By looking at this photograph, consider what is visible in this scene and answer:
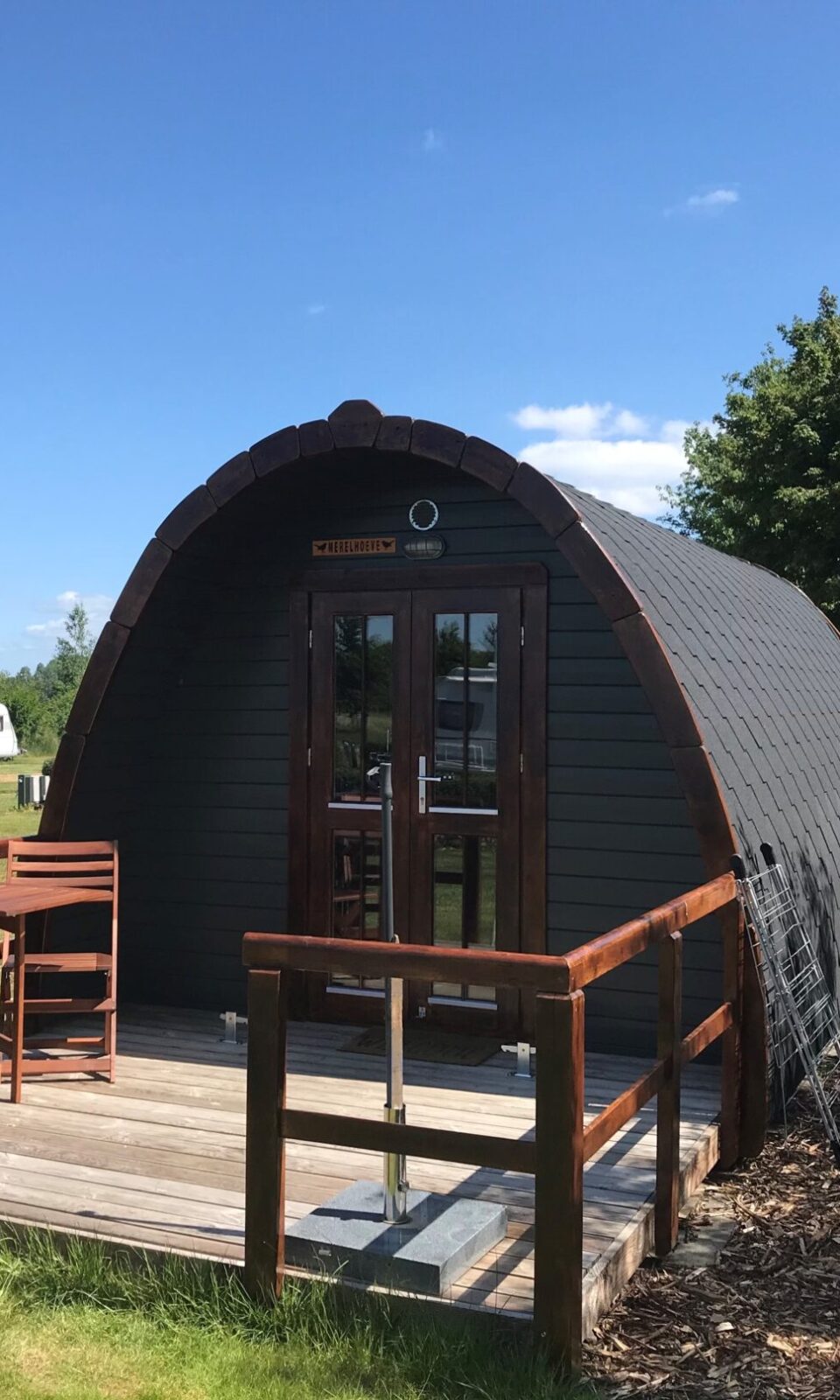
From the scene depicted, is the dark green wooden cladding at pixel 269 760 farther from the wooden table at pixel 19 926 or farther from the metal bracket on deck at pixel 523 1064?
the wooden table at pixel 19 926

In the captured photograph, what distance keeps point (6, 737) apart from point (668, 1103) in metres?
37.6

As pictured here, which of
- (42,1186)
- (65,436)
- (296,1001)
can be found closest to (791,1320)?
(42,1186)

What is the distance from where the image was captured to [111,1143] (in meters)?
4.52

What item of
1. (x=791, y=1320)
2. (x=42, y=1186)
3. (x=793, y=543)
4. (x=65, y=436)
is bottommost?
(x=791, y=1320)

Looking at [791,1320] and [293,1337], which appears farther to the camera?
[791,1320]

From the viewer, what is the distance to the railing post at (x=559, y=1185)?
3.02 meters

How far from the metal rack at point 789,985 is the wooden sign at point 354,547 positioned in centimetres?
241

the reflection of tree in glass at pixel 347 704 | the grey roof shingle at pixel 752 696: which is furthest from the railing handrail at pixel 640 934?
the reflection of tree in glass at pixel 347 704

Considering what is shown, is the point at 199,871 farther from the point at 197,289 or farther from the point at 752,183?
the point at 197,289

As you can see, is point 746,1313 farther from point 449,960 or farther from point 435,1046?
point 435,1046

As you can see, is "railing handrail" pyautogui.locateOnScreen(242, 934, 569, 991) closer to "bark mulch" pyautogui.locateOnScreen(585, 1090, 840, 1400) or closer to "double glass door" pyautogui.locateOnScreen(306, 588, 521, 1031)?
"bark mulch" pyautogui.locateOnScreen(585, 1090, 840, 1400)

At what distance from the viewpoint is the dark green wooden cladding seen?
585 centimetres

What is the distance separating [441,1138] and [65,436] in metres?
40.4

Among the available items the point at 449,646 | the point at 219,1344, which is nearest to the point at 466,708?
the point at 449,646
